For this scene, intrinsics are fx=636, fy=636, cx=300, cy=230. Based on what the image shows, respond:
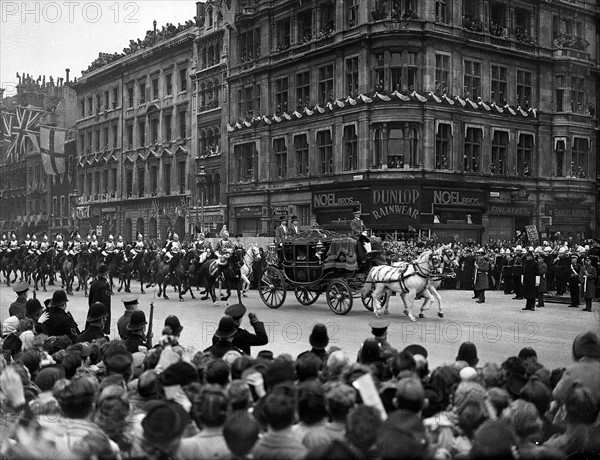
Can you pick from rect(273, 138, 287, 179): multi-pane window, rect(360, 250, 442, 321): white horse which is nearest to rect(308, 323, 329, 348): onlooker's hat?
rect(360, 250, 442, 321): white horse

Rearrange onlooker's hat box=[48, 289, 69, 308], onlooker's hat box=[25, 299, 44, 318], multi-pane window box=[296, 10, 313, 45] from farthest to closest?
multi-pane window box=[296, 10, 313, 45] → onlooker's hat box=[25, 299, 44, 318] → onlooker's hat box=[48, 289, 69, 308]

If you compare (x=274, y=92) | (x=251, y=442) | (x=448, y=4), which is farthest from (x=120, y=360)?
(x=448, y=4)

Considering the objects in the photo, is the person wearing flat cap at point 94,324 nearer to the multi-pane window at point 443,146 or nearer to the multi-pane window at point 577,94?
the multi-pane window at point 577,94

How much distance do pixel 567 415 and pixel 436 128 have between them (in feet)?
80.7

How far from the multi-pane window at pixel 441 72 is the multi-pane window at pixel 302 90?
5.61 meters

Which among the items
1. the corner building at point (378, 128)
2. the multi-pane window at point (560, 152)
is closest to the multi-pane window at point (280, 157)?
the corner building at point (378, 128)

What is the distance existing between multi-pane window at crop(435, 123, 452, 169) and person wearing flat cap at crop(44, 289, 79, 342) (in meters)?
21.6

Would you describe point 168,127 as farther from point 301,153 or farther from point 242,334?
point 301,153

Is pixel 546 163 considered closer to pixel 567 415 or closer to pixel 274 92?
pixel 567 415

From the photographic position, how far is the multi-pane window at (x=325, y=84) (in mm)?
28484

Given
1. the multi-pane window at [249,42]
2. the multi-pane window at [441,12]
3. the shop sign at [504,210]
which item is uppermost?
the multi-pane window at [441,12]

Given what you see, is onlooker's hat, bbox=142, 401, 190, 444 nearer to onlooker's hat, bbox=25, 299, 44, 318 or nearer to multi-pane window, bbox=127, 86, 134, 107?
onlooker's hat, bbox=25, 299, 44, 318

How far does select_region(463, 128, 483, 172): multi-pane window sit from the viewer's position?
28.2 meters

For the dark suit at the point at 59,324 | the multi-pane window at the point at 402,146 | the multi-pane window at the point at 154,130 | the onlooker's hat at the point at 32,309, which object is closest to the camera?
the dark suit at the point at 59,324
